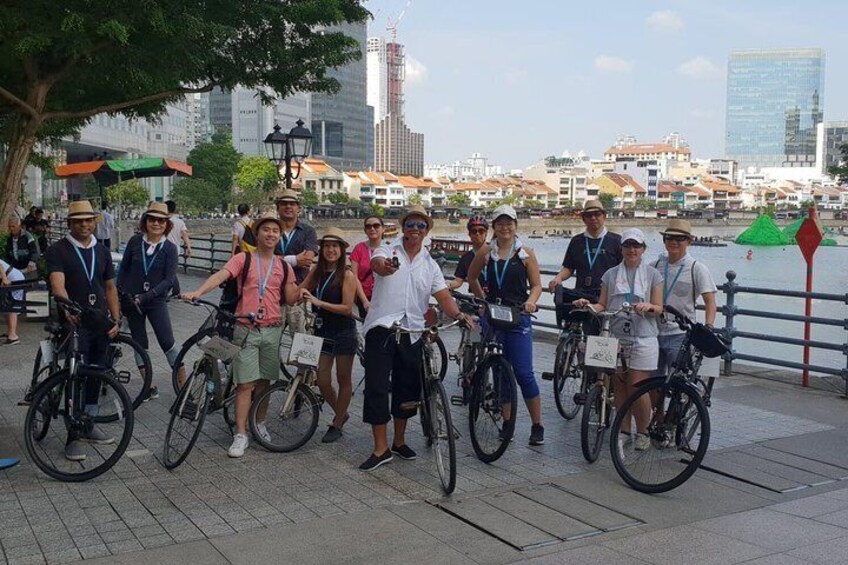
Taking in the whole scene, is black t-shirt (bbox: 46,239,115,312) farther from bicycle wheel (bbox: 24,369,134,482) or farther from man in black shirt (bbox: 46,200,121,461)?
bicycle wheel (bbox: 24,369,134,482)

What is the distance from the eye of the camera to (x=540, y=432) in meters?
6.83

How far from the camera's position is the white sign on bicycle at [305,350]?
629 centimetres

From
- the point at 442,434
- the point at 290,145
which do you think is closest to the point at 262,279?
the point at 442,434

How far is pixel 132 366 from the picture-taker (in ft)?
31.8

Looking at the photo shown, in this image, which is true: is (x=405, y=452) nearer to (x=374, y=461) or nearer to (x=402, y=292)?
(x=374, y=461)

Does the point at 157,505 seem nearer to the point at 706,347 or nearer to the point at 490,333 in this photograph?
the point at 490,333

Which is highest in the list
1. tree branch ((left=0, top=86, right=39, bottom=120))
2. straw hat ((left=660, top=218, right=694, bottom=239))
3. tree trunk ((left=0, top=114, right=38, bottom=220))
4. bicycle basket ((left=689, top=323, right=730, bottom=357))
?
tree branch ((left=0, top=86, right=39, bottom=120))

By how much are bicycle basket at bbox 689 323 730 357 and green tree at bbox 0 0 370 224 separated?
31.0 ft

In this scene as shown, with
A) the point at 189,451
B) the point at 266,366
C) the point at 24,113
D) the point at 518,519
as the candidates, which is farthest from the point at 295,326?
the point at 24,113

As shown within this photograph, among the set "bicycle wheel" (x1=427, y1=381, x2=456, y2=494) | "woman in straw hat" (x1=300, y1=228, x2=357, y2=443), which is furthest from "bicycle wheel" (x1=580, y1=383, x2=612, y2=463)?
"woman in straw hat" (x1=300, y1=228, x2=357, y2=443)

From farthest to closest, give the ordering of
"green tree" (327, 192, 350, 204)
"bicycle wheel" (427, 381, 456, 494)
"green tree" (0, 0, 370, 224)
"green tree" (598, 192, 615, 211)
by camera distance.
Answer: "green tree" (598, 192, 615, 211) → "green tree" (327, 192, 350, 204) → "green tree" (0, 0, 370, 224) → "bicycle wheel" (427, 381, 456, 494)

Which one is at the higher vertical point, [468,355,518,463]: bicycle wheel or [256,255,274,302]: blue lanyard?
[256,255,274,302]: blue lanyard

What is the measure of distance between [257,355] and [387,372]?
0.97 meters

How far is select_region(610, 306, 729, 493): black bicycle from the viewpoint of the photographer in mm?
5820
